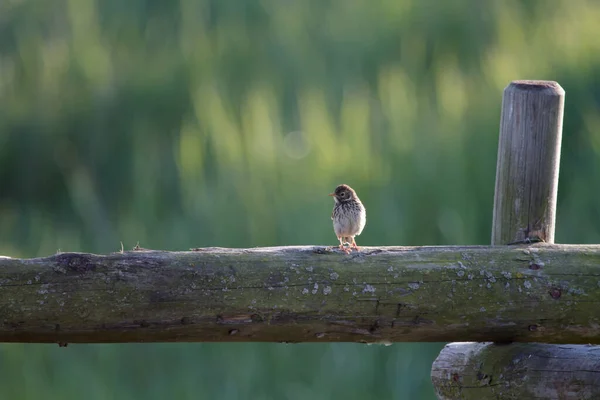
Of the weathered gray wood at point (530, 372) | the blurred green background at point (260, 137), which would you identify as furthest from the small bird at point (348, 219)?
the blurred green background at point (260, 137)

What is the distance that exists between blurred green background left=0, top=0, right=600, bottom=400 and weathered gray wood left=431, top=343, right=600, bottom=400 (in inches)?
152

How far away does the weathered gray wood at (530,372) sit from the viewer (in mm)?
3750

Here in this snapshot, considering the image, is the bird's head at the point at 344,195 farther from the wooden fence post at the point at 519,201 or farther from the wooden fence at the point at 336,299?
the wooden fence at the point at 336,299

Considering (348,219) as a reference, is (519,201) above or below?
above

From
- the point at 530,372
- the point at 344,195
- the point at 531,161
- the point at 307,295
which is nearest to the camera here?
the point at 307,295

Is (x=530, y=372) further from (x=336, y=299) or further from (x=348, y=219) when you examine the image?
(x=348, y=219)

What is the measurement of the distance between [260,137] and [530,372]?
585 cm

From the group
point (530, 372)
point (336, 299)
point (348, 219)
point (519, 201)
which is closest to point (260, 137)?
point (348, 219)

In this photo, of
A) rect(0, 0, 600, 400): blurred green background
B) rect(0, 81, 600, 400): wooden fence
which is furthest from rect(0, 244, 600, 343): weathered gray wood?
rect(0, 0, 600, 400): blurred green background

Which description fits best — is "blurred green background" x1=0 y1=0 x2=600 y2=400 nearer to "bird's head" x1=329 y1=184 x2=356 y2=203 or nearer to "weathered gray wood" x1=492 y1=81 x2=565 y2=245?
"bird's head" x1=329 y1=184 x2=356 y2=203

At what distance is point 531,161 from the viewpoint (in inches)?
159

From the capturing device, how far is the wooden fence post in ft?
12.7

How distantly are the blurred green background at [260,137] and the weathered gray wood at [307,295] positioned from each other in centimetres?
432

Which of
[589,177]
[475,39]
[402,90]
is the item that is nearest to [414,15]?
[475,39]
